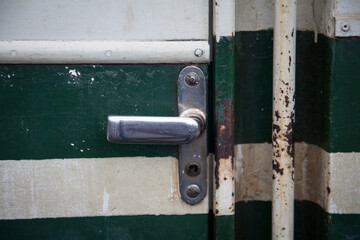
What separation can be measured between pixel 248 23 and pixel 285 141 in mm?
299

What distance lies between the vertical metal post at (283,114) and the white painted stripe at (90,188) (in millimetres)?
179

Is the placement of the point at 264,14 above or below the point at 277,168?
above

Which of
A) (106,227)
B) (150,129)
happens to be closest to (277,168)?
(150,129)

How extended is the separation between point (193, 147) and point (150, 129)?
0.40 ft

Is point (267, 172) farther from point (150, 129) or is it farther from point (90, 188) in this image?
point (90, 188)

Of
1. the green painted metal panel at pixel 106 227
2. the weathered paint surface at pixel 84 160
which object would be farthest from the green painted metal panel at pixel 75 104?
the green painted metal panel at pixel 106 227

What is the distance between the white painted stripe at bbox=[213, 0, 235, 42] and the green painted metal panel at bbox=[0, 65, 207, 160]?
0.09 metres

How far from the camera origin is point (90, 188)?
1.03 metres

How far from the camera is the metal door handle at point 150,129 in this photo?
3.13 ft

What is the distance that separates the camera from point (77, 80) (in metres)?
1.01

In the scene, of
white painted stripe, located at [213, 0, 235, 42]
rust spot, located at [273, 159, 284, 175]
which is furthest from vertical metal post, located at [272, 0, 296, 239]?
white painted stripe, located at [213, 0, 235, 42]

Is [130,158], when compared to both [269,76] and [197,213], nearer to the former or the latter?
[197,213]

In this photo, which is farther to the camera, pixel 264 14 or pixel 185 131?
pixel 264 14

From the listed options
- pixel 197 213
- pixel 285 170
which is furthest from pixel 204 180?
pixel 285 170
